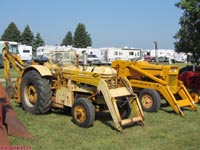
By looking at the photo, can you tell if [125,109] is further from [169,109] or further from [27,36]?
[27,36]

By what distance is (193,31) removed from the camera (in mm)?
14008

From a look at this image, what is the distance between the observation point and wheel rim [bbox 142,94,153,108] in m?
10.9

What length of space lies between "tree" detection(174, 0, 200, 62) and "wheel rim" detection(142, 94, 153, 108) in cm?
378

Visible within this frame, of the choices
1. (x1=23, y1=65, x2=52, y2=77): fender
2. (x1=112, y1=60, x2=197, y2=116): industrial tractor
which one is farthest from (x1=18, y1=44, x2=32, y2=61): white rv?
A: (x1=23, y1=65, x2=52, y2=77): fender

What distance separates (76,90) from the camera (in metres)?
9.23

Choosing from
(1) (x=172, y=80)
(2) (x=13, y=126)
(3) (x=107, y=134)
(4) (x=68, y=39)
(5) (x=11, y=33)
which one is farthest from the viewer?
(4) (x=68, y=39)

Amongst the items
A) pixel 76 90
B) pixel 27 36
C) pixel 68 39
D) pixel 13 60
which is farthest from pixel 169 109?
pixel 68 39

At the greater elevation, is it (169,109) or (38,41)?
(38,41)

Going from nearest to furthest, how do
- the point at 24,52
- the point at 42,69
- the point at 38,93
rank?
1. the point at 38,93
2. the point at 42,69
3. the point at 24,52

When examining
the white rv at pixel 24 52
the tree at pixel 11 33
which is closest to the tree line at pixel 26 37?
the tree at pixel 11 33

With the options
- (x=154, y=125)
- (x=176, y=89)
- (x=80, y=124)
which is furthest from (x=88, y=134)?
(x=176, y=89)

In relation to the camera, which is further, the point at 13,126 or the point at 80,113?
the point at 80,113

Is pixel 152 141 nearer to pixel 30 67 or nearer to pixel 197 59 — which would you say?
pixel 30 67

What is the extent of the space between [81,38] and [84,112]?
86469 mm
